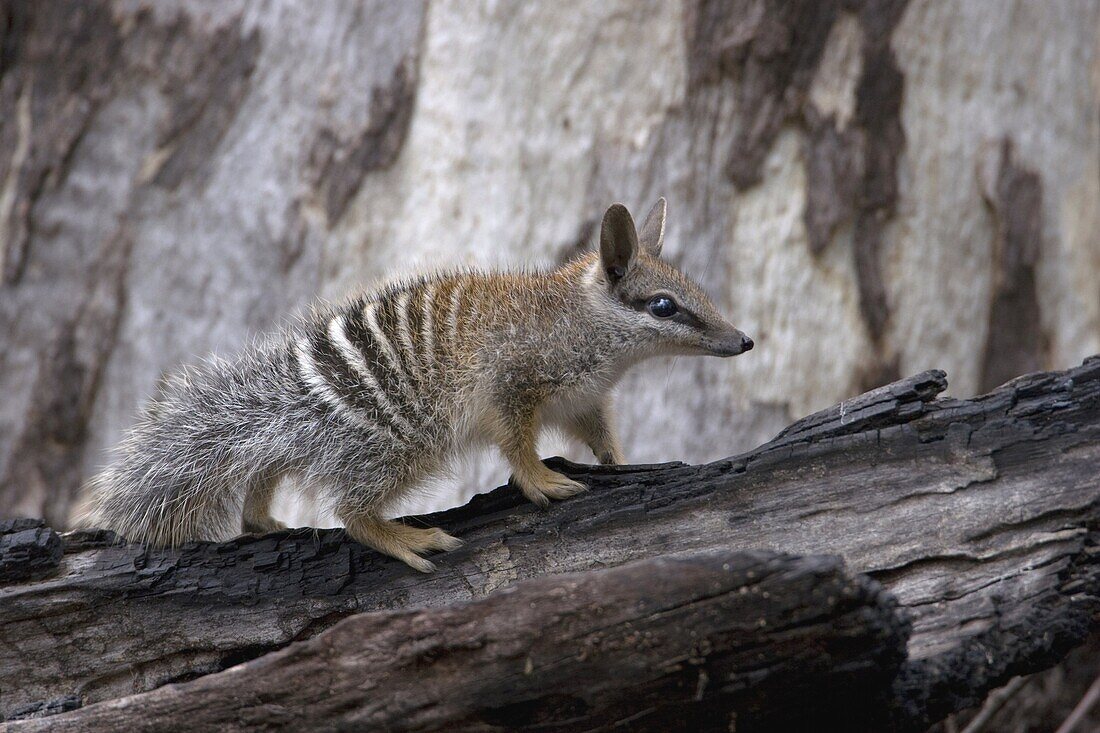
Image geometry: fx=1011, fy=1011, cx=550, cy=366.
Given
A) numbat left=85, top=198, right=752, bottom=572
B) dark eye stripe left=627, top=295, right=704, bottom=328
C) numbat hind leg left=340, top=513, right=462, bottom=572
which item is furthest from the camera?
dark eye stripe left=627, top=295, right=704, bottom=328

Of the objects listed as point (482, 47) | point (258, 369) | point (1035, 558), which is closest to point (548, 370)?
point (258, 369)

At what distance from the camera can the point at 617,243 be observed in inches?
168

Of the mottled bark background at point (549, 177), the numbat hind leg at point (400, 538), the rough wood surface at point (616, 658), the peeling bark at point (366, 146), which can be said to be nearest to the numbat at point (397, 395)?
the numbat hind leg at point (400, 538)

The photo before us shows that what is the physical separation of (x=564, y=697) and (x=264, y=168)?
4674mm

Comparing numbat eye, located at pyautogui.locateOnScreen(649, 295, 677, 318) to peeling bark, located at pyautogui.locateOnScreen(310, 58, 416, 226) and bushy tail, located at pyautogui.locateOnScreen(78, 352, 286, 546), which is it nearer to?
bushy tail, located at pyautogui.locateOnScreen(78, 352, 286, 546)

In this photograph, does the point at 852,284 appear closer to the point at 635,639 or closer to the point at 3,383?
the point at 635,639

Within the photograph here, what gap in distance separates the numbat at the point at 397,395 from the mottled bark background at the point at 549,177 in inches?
62.8

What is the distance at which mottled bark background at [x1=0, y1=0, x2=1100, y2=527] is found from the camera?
241 inches

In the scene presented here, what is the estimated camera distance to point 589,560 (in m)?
3.56

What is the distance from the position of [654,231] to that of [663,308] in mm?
563

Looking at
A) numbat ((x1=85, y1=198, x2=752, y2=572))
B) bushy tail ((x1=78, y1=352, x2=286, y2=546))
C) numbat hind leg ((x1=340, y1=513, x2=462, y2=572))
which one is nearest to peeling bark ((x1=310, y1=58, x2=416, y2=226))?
numbat ((x1=85, y1=198, x2=752, y2=572))

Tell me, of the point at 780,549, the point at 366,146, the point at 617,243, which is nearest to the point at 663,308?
the point at 617,243

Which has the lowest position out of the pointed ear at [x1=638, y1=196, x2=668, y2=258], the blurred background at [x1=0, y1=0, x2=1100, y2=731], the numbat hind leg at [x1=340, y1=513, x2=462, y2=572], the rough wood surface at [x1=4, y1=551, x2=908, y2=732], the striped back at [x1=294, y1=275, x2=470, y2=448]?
the rough wood surface at [x1=4, y1=551, x2=908, y2=732]

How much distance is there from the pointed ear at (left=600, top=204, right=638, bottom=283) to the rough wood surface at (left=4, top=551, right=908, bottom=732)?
1844 mm
